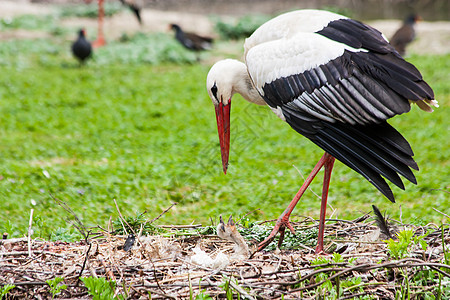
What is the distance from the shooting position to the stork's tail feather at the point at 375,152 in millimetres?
3559

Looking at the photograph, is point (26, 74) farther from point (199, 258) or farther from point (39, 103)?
point (199, 258)

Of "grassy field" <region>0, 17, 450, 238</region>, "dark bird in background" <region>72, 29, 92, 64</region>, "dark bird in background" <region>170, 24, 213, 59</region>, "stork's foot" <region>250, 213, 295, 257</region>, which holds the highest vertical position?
"dark bird in background" <region>170, 24, 213, 59</region>

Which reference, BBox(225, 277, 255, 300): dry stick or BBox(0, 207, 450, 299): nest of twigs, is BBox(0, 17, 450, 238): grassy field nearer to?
BBox(0, 207, 450, 299): nest of twigs

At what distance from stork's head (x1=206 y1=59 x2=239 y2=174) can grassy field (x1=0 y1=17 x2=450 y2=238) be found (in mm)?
644

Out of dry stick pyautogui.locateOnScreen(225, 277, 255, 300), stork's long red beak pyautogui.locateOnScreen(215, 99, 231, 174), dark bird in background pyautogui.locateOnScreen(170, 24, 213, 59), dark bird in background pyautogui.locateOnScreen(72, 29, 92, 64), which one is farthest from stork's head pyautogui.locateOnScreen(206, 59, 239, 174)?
dark bird in background pyautogui.locateOnScreen(170, 24, 213, 59)

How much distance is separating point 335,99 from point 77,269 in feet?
6.25

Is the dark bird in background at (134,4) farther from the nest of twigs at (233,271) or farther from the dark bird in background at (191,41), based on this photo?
the nest of twigs at (233,271)

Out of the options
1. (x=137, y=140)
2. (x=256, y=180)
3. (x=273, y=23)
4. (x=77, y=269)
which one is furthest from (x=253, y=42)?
(x=137, y=140)

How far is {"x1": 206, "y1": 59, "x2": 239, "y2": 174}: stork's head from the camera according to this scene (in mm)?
4395

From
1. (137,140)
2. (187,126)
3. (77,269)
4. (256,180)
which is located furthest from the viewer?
(187,126)

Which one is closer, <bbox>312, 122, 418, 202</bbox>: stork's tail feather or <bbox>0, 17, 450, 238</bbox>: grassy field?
<bbox>312, 122, 418, 202</bbox>: stork's tail feather

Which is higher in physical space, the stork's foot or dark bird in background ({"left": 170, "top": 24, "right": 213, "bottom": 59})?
dark bird in background ({"left": 170, "top": 24, "right": 213, "bottom": 59})

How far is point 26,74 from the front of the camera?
1334cm

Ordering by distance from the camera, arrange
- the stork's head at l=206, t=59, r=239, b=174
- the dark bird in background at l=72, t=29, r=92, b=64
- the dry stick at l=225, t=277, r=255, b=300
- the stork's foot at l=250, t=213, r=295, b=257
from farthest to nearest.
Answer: the dark bird in background at l=72, t=29, r=92, b=64 < the stork's head at l=206, t=59, r=239, b=174 < the stork's foot at l=250, t=213, r=295, b=257 < the dry stick at l=225, t=277, r=255, b=300
